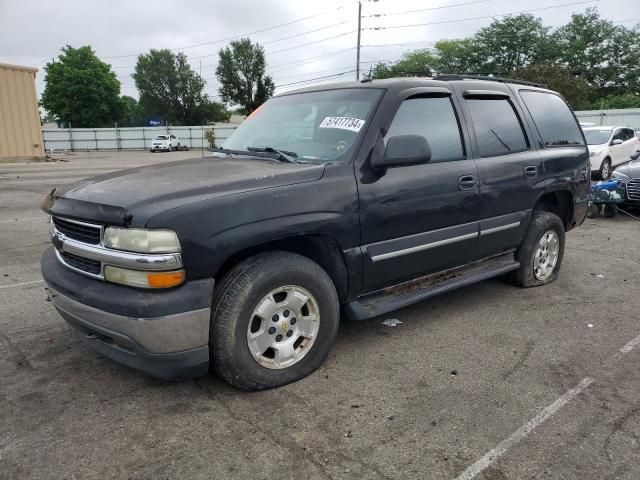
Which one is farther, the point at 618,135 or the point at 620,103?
the point at 620,103

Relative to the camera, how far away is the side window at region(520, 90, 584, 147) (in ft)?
16.2

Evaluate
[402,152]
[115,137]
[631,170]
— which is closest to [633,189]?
[631,170]

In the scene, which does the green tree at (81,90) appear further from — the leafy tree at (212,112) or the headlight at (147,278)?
the headlight at (147,278)

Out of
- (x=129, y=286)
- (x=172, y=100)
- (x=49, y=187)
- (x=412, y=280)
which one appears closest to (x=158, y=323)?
(x=129, y=286)

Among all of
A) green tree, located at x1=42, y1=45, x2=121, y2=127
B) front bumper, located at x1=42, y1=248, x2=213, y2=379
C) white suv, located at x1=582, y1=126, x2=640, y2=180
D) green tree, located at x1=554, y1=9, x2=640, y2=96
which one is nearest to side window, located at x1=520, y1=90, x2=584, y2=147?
front bumper, located at x1=42, y1=248, x2=213, y2=379

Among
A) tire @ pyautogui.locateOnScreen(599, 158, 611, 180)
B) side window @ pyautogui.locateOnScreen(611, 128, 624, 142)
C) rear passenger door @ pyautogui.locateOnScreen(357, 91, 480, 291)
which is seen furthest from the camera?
side window @ pyautogui.locateOnScreen(611, 128, 624, 142)

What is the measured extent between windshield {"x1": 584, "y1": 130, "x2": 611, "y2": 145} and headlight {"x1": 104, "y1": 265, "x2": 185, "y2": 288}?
54.0 ft

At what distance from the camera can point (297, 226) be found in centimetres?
304

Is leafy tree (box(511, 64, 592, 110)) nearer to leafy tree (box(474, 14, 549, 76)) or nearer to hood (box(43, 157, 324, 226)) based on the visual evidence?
leafy tree (box(474, 14, 549, 76))

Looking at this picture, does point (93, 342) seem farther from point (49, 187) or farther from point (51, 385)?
point (49, 187)

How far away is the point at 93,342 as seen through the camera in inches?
118

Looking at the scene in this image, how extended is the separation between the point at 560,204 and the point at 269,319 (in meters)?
3.72

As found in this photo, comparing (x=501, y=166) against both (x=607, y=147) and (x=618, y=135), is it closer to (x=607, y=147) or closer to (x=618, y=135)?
(x=607, y=147)

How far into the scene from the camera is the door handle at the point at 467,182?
3945 mm
